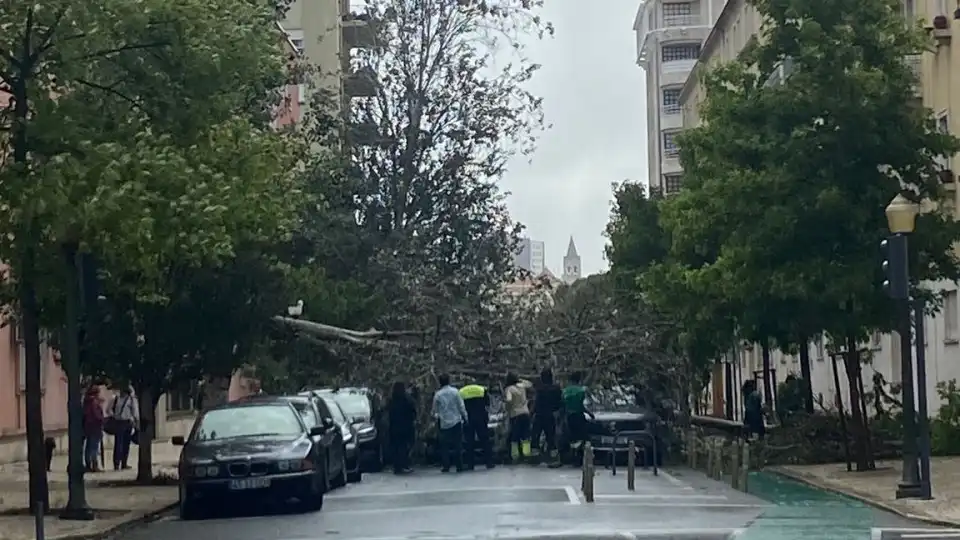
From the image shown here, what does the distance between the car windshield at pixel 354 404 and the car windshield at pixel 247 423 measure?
839 centimetres

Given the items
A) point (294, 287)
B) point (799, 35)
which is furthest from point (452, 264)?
point (799, 35)

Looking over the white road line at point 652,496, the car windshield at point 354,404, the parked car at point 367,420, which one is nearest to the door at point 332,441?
the white road line at point 652,496

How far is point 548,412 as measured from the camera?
32.8m

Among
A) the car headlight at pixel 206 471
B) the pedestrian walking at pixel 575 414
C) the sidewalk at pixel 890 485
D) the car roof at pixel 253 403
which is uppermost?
the car roof at pixel 253 403

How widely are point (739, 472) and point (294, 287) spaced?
8345 millimetres

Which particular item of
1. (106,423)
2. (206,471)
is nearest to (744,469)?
(206,471)

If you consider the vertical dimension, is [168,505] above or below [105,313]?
below

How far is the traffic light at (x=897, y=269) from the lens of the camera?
22734mm

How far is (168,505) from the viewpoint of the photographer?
83.6 feet

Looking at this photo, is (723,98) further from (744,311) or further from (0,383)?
(0,383)

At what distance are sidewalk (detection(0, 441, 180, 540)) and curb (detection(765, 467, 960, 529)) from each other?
29.4ft

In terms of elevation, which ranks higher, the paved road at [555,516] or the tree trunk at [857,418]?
the tree trunk at [857,418]

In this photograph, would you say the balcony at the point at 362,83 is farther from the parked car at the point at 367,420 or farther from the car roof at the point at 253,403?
the car roof at the point at 253,403

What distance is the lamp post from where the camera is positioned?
74.8ft
